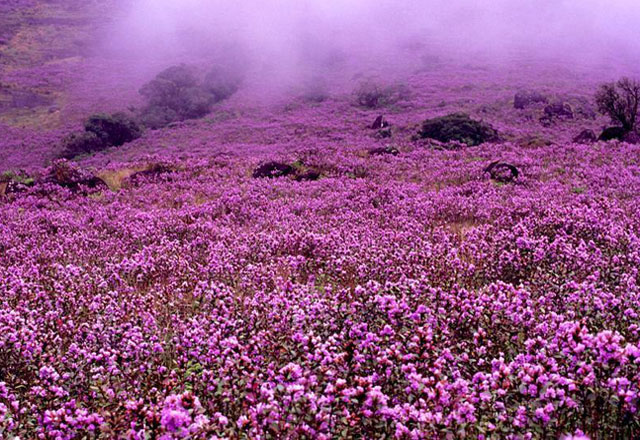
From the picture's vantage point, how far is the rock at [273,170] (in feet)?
55.4

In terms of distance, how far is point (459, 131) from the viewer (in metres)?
25.9

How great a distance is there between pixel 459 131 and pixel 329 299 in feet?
76.9

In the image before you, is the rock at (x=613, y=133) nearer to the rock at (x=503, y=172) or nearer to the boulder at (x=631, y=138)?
the boulder at (x=631, y=138)

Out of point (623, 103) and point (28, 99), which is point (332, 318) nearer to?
point (623, 103)

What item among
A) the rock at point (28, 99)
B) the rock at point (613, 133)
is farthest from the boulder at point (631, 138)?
the rock at point (28, 99)

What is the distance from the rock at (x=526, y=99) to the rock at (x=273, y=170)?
2751 cm

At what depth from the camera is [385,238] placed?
7.43 meters

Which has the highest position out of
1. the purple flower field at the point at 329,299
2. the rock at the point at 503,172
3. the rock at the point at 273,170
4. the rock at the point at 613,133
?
the purple flower field at the point at 329,299

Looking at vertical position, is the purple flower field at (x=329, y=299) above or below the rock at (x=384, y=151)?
above

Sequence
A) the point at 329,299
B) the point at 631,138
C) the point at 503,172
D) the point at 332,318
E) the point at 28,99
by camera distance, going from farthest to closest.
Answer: the point at 28,99
the point at 631,138
the point at 503,172
the point at 329,299
the point at 332,318

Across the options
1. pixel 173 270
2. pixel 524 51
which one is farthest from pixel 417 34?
pixel 173 270

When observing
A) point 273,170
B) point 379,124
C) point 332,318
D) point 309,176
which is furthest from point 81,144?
point 332,318

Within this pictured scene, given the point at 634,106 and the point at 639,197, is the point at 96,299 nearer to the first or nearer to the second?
the point at 639,197

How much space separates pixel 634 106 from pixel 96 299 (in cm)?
2847
